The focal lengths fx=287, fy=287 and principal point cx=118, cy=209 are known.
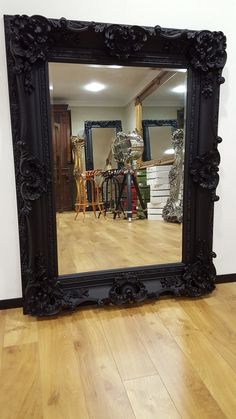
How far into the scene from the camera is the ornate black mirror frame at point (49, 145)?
1.22m

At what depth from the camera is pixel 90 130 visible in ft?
4.85

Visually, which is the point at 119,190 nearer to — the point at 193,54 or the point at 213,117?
the point at 213,117

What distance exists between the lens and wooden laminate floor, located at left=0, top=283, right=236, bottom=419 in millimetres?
804

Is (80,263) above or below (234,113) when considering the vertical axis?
below

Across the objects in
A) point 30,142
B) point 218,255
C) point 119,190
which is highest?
point 30,142

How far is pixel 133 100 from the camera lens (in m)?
1.52

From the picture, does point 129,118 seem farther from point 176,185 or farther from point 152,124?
point 176,185

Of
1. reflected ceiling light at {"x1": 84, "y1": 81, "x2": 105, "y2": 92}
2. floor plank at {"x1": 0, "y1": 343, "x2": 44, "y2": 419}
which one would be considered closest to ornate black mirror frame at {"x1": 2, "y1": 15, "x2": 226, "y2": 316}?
reflected ceiling light at {"x1": 84, "y1": 81, "x2": 105, "y2": 92}

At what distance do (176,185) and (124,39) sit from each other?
76 cm

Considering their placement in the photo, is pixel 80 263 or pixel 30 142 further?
pixel 80 263

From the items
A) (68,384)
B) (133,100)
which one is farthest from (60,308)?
(133,100)

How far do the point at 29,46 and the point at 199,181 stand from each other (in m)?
0.98

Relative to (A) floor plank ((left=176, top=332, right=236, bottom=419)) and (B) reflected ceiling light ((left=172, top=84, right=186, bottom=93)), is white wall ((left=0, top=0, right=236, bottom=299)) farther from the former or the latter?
(A) floor plank ((left=176, top=332, right=236, bottom=419))

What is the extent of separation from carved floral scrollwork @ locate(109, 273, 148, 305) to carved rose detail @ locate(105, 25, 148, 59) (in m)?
1.04
